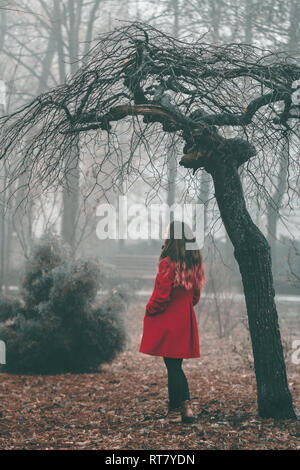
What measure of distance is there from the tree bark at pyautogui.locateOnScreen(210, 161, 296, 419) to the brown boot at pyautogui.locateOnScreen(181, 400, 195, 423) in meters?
0.61

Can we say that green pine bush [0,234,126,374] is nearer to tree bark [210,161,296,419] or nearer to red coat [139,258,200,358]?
red coat [139,258,200,358]

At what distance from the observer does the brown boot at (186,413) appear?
430 centimetres

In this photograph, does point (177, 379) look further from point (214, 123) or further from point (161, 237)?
point (214, 123)

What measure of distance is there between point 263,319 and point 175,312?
Answer: 0.74 meters

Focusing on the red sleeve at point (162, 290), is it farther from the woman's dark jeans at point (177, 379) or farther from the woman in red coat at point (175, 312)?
the woman's dark jeans at point (177, 379)

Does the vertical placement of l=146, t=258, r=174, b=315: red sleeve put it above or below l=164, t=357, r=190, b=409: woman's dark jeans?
above

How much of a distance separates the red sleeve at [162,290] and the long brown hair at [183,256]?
55 millimetres

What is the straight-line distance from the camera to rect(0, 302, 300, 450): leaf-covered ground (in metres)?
3.95

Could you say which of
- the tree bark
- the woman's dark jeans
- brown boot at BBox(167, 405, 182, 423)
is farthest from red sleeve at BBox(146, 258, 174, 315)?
brown boot at BBox(167, 405, 182, 423)

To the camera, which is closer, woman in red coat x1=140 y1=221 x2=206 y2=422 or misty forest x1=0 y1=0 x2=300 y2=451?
misty forest x1=0 y1=0 x2=300 y2=451

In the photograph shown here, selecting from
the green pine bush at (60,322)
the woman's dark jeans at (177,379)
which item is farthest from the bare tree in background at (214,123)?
the green pine bush at (60,322)

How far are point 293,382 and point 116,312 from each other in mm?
2302

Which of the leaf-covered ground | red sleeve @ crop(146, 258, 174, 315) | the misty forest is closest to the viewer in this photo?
the leaf-covered ground
